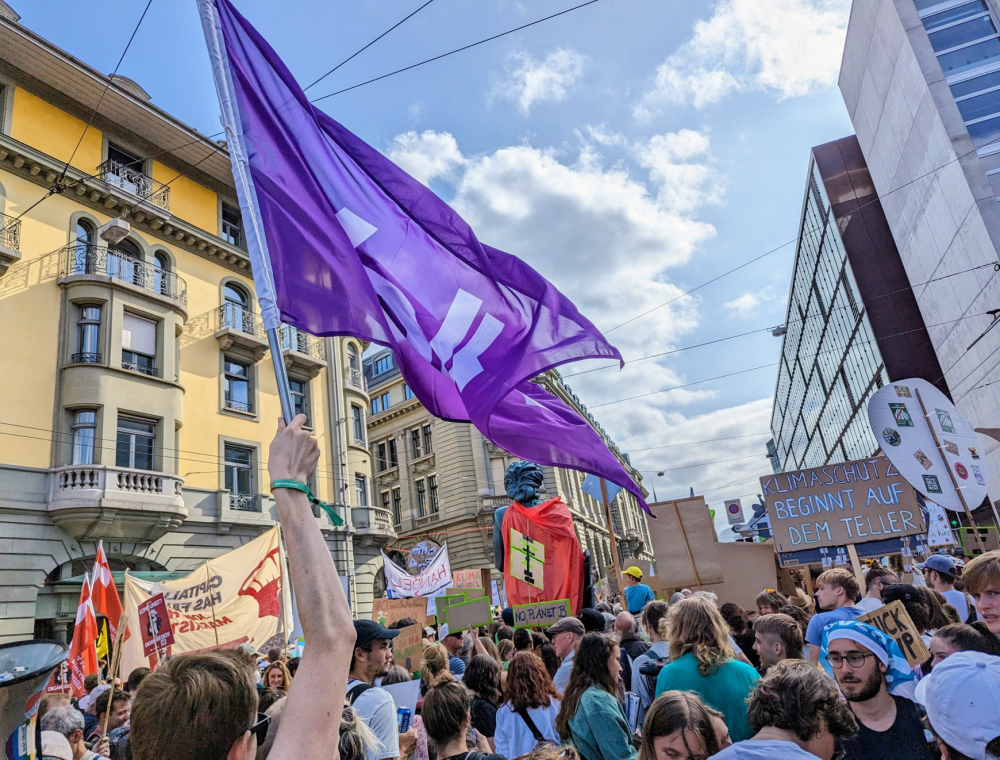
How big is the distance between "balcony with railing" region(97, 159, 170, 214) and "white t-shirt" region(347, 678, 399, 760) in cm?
1982

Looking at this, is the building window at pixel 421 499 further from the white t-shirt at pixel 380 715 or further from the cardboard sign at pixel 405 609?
the white t-shirt at pixel 380 715

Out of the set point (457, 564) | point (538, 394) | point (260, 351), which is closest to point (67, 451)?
point (260, 351)

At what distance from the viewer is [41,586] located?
1597 cm

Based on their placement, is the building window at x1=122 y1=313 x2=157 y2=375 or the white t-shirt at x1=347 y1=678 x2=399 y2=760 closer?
the white t-shirt at x1=347 y1=678 x2=399 y2=760

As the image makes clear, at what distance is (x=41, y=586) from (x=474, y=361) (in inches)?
646

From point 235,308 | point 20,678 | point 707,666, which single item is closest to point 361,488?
point 235,308

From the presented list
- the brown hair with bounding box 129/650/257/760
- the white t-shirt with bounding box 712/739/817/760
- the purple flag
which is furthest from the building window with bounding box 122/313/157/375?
the white t-shirt with bounding box 712/739/817/760

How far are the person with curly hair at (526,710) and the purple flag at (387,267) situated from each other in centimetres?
154

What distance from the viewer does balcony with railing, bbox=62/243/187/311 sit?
1830 centimetres

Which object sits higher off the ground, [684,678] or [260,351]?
[260,351]

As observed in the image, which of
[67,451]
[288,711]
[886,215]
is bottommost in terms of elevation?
[288,711]

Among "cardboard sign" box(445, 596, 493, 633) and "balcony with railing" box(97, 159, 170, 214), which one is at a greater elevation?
"balcony with railing" box(97, 159, 170, 214)

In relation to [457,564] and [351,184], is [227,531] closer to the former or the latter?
[351,184]

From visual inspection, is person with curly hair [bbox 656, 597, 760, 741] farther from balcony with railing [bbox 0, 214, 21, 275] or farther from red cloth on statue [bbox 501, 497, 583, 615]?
balcony with railing [bbox 0, 214, 21, 275]
